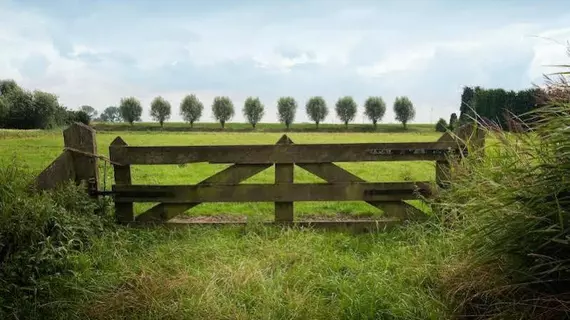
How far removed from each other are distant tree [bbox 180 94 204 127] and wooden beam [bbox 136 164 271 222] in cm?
8906

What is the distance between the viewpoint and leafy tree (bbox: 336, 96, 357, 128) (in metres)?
98.6

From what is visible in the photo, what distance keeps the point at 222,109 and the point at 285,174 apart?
303 ft

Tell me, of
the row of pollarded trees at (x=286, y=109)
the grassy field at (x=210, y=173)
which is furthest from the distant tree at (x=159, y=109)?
the grassy field at (x=210, y=173)

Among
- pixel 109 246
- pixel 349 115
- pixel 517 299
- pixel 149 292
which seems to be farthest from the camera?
pixel 349 115

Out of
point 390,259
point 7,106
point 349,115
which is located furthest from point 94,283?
point 349,115

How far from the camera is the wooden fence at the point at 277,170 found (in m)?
6.08

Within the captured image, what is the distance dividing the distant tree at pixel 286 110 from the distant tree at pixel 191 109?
16.9 meters

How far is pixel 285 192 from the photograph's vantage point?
6.16m

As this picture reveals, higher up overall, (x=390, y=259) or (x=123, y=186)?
(x=123, y=186)

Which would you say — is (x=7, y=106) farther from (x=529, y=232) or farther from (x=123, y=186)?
(x=529, y=232)

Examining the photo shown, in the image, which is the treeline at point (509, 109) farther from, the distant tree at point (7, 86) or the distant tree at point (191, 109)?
the distant tree at point (191, 109)

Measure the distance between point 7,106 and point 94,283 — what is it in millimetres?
28193

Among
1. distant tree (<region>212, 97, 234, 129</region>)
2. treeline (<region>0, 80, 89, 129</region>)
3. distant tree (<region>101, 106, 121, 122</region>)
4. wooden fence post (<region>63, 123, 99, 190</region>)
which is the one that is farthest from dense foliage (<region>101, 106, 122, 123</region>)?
wooden fence post (<region>63, 123, 99, 190</region>)

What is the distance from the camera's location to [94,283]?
13.7 feet
